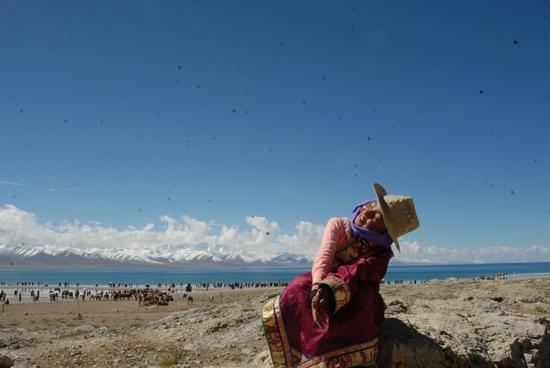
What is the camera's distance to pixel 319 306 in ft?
12.2

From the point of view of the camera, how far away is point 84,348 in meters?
11.4

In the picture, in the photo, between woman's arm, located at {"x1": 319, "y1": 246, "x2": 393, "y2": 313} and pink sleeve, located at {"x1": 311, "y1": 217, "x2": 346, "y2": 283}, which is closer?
woman's arm, located at {"x1": 319, "y1": 246, "x2": 393, "y2": 313}

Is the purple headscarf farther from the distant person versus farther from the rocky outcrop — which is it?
the rocky outcrop

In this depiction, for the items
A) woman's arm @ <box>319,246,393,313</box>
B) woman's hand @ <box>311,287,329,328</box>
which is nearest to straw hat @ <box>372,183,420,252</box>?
woman's arm @ <box>319,246,393,313</box>

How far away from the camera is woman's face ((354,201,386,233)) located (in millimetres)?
4301

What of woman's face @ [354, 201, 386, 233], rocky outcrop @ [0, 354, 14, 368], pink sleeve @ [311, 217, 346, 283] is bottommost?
rocky outcrop @ [0, 354, 14, 368]

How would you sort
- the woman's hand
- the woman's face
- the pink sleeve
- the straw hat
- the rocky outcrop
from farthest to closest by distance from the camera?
1. the rocky outcrop
2. the woman's face
3. the straw hat
4. the pink sleeve
5. the woman's hand

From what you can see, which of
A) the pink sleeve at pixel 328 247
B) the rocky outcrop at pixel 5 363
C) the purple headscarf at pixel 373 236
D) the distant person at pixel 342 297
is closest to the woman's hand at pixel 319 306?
the distant person at pixel 342 297

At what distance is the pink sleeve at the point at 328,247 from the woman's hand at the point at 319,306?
9.4 inches

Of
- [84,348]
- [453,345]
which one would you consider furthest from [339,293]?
[84,348]

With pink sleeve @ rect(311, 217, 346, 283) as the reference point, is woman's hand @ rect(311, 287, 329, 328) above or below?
below

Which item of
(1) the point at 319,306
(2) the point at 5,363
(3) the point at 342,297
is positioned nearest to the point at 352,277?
(3) the point at 342,297

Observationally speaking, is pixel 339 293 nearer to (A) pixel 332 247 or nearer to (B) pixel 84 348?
(A) pixel 332 247

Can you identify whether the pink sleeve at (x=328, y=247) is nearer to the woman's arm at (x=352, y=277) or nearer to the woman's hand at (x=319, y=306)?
the woman's arm at (x=352, y=277)
